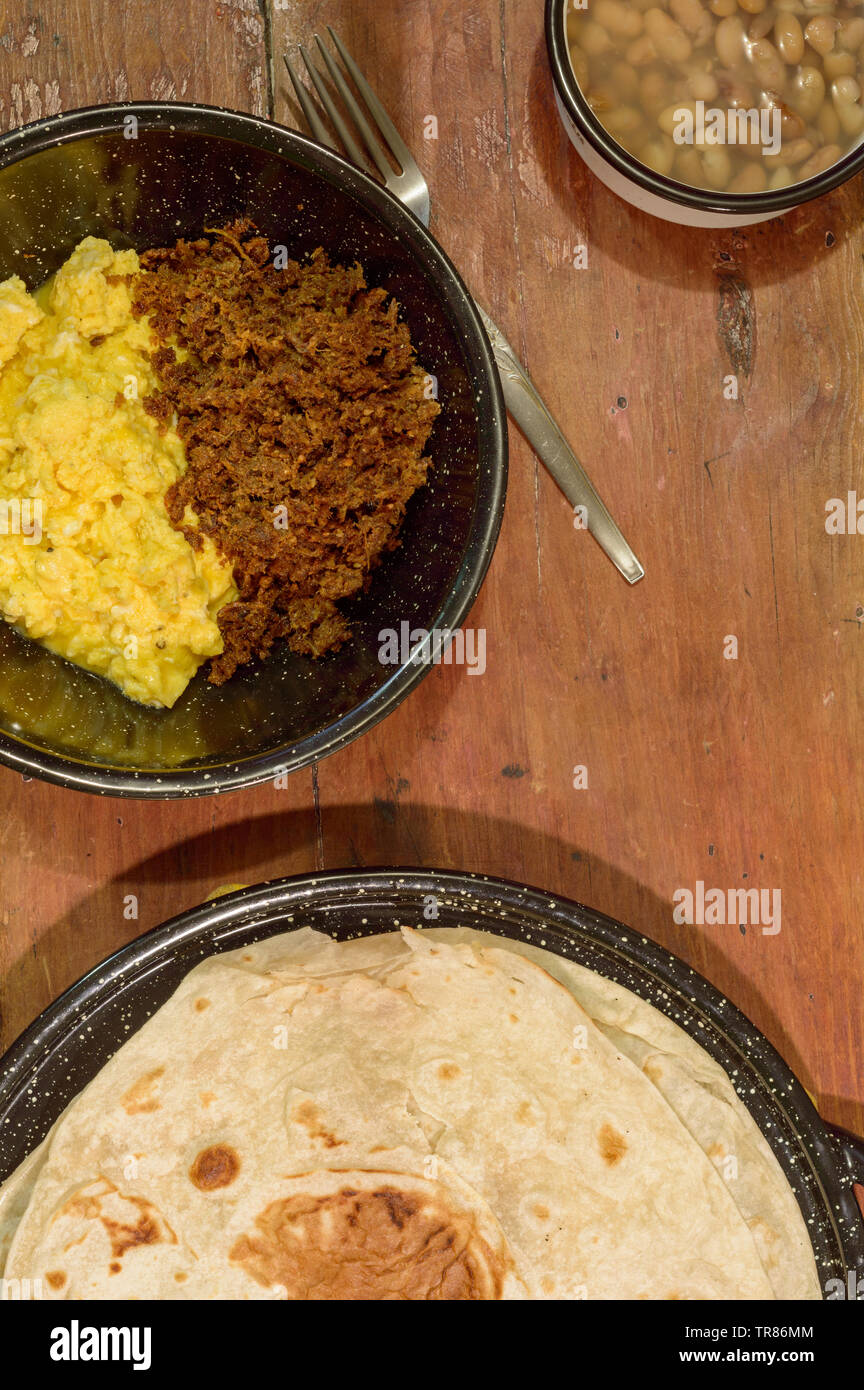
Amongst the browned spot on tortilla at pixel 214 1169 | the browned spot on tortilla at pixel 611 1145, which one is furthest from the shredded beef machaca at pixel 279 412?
the browned spot on tortilla at pixel 611 1145

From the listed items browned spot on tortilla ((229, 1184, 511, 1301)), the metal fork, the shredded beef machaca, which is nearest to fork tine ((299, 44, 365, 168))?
the metal fork

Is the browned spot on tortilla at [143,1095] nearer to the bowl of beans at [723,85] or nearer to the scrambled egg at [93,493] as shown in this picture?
the scrambled egg at [93,493]

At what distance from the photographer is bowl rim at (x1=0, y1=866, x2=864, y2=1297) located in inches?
53.8

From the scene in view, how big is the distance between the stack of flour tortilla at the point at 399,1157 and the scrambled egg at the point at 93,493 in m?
0.45

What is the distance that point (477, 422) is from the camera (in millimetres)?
1328

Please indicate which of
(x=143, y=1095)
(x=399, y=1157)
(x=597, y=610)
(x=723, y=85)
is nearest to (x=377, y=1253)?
(x=399, y=1157)

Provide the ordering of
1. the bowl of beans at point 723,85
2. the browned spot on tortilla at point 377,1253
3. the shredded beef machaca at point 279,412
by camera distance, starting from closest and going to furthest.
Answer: the browned spot on tortilla at point 377,1253 → the shredded beef machaca at point 279,412 → the bowl of beans at point 723,85

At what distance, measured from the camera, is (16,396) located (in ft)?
4.49

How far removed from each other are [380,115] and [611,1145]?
4.77 ft

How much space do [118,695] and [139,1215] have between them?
65cm

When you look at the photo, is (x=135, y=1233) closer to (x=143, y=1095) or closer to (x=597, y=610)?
(x=143, y=1095)

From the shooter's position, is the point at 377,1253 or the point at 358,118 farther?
the point at 358,118

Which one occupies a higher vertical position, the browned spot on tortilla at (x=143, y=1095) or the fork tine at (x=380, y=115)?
the fork tine at (x=380, y=115)

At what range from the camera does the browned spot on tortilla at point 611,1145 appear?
128 cm
